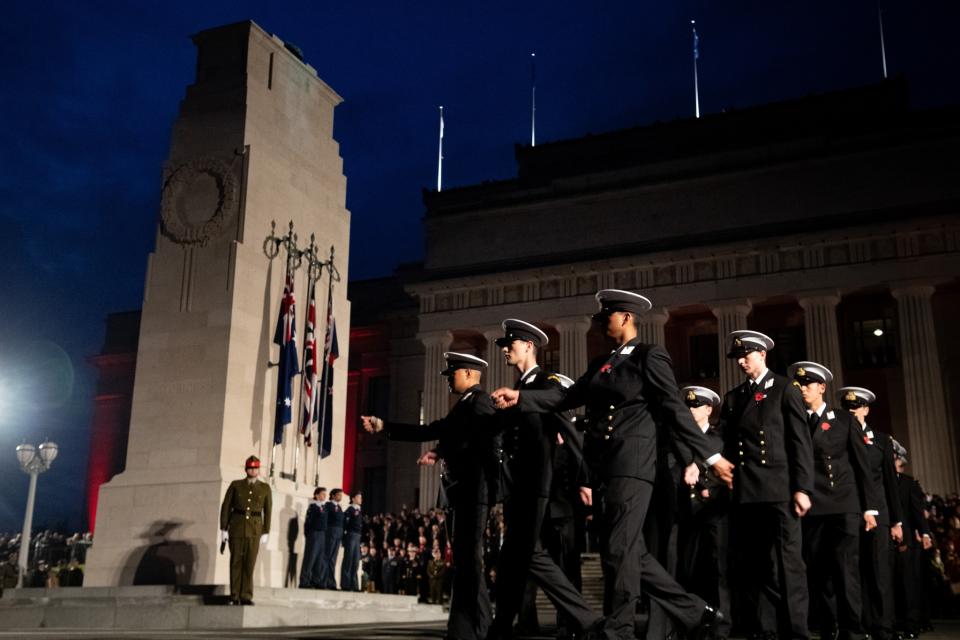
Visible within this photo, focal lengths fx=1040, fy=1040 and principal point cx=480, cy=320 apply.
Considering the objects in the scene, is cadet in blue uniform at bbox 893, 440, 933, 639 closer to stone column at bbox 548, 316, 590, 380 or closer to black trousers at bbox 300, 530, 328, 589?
black trousers at bbox 300, 530, 328, 589

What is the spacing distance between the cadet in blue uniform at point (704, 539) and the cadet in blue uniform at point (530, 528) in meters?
2.71

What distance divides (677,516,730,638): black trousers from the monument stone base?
5834 mm

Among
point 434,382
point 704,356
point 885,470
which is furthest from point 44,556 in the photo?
point 885,470

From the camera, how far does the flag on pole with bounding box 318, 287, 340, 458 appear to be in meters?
19.5

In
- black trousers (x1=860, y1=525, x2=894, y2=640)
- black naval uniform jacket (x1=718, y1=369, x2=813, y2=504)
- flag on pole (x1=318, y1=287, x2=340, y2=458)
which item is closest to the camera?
black naval uniform jacket (x1=718, y1=369, x2=813, y2=504)

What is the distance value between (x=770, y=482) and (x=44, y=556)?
28.7 meters

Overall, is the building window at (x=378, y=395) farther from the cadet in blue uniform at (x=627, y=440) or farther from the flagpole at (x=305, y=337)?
the cadet in blue uniform at (x=627, y=440)

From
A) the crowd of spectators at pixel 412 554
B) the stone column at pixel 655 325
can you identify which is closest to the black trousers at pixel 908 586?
Answer: the crowd of spectators at pixel 412 554

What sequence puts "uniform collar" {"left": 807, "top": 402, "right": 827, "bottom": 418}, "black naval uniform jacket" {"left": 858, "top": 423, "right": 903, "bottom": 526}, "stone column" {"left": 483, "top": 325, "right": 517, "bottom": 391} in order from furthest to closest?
"stone column" {"left": 483, "top": 325, "right": 517, "bottom": 391}
"black naval uniform jacket" {"left": 858, "top": 423, "right": 903, "bottom": 526}
"uniform collar" {"left": 807, "top": 402, "right": 827, "bottom": 418}

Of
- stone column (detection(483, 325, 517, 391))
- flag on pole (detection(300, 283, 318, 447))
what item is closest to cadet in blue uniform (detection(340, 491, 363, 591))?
flag on pole (detection(300, 283, 318, 447))

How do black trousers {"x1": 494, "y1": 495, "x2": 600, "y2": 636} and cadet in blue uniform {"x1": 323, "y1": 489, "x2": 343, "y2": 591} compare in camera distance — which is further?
cadet in blue uniform {"x1": 323, "y1": 489, "x2": 343, "y2": 591}

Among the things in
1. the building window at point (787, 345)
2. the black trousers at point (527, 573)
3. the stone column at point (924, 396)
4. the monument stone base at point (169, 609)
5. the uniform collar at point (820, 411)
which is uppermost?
the building window at point (787, 345)

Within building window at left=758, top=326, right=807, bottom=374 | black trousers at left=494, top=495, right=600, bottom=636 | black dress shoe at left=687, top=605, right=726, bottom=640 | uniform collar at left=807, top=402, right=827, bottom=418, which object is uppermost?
building window at left=758, top=326, right=807, bottom=374

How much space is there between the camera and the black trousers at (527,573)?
7156 millimetres
